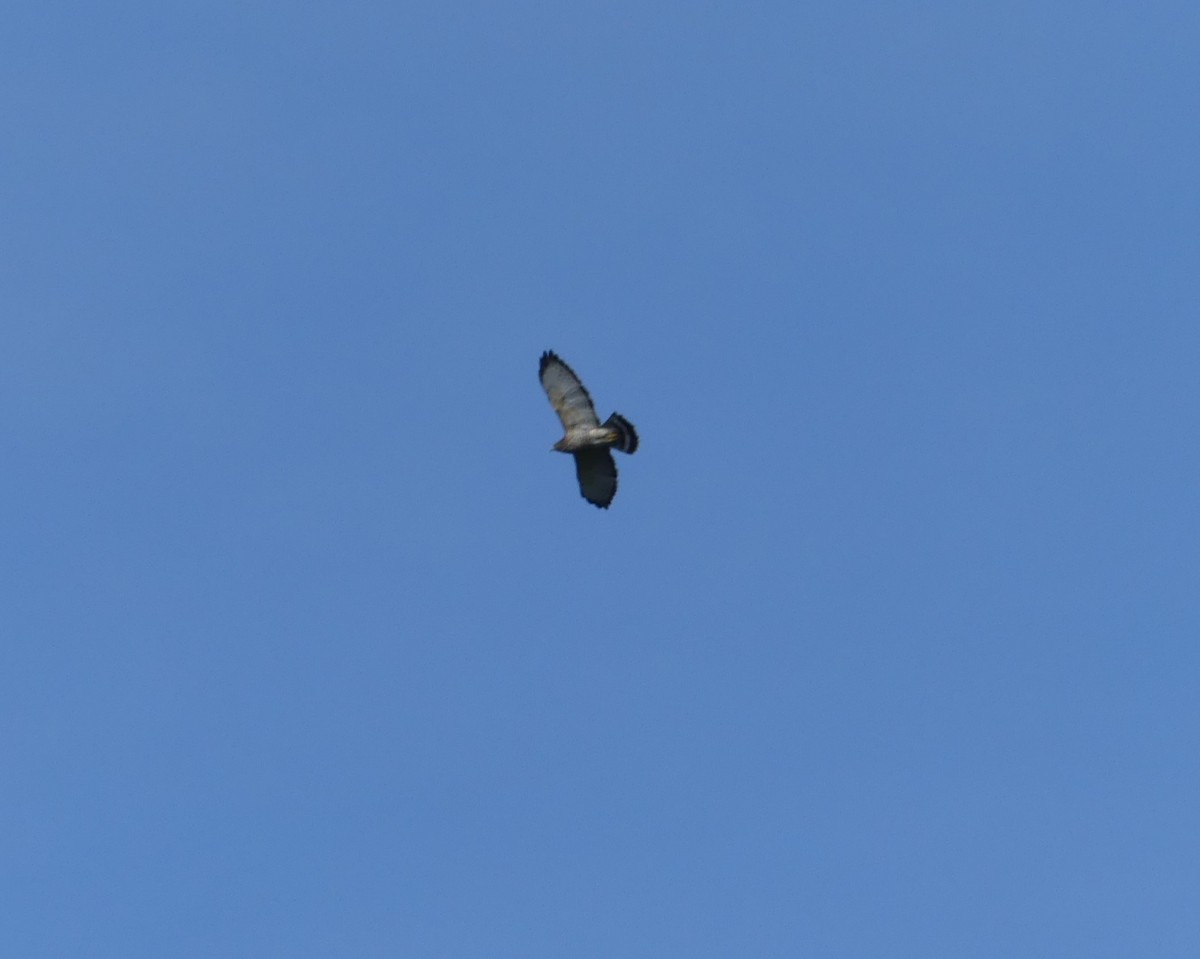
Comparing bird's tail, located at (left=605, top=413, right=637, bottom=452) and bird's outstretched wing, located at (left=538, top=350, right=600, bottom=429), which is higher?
bird's outstretched wing, located at (left=538, top=350, right=600, bottom=429)

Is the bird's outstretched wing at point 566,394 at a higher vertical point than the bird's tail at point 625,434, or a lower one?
higher

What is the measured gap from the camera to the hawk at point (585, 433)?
138 feet

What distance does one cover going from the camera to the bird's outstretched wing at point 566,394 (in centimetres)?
4234

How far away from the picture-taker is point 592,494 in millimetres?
43188

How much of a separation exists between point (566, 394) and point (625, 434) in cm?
198

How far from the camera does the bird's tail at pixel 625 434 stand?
42.0 metres

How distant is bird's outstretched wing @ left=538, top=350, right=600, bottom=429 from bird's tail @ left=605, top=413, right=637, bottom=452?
0.55 m

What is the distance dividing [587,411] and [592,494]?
2.40m

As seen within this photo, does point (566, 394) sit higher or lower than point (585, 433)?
Result: higher

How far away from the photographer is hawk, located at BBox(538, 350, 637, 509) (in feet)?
138

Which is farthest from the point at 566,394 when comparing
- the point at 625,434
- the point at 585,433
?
the point at 625,434

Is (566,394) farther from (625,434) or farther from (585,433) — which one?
(625,434)

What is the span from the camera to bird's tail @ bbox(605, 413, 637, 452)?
138 ft

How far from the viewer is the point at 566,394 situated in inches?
1673
